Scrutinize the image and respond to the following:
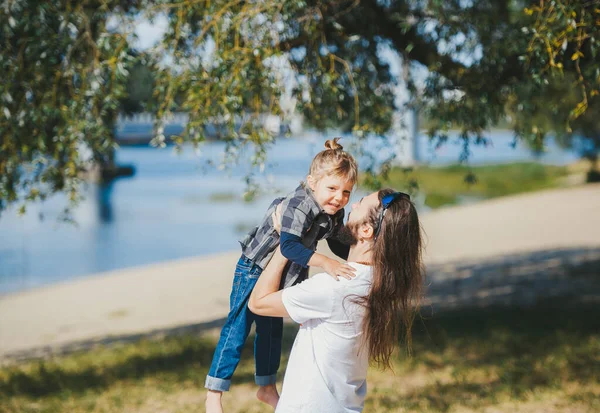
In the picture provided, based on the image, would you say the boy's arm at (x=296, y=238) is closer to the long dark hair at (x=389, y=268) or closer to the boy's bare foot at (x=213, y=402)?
the long dark hair at (x=389, y=268)

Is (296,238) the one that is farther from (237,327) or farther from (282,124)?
(282,124)

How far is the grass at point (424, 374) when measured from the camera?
5383 mm

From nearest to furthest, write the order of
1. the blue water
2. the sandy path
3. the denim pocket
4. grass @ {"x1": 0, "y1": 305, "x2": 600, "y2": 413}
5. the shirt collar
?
the shirt collar
the denim pocket
grass @ {"x1": 0, "y1": 305, "x2": 600, "y2": 413}
the sandy path
the blue water

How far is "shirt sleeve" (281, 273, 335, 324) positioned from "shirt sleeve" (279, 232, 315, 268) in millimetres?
171

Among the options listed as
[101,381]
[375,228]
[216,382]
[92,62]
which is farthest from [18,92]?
[375,228]

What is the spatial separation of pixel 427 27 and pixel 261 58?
2.66 m

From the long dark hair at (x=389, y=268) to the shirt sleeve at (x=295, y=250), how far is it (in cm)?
31

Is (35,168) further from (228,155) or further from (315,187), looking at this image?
(315,187)

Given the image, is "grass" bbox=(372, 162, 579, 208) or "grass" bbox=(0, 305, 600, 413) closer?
"grass" bbox=(0, 305, 600, 413)

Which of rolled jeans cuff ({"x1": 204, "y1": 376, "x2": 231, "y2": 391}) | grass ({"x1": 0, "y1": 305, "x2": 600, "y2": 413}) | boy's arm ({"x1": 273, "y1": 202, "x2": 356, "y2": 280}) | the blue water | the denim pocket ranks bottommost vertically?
the blue water

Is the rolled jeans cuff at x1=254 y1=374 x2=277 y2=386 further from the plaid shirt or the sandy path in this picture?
the sandy path

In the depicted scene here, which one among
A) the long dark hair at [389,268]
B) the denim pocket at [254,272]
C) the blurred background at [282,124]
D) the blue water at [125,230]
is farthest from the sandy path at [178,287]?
the long dark hair at [389,268]

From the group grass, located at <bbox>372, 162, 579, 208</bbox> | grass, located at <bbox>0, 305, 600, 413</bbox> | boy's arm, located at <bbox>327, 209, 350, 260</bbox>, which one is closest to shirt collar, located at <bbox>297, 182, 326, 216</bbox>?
boy's arm, located at <bbox>327, 209, 350, 260</bbox>

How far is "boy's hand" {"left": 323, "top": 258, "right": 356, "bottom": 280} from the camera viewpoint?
9.23ft
